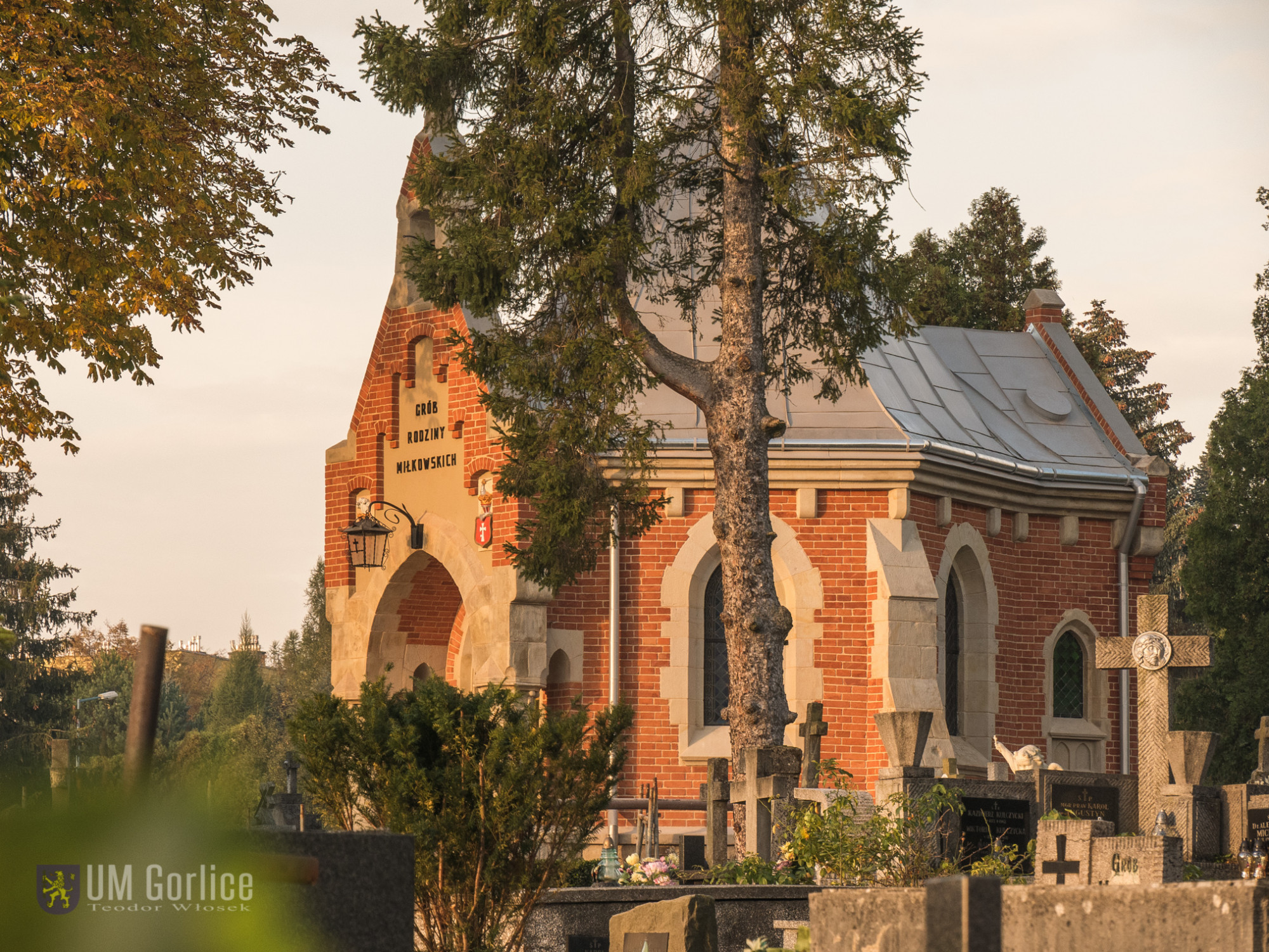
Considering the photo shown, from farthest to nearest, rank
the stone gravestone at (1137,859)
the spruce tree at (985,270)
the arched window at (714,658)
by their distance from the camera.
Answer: the spruce tree at (985,270) < the arched window at (714,658) < the stone gravestone at (1137,859)

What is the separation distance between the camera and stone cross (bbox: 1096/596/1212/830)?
12383 mm

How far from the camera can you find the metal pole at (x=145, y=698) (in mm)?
2480

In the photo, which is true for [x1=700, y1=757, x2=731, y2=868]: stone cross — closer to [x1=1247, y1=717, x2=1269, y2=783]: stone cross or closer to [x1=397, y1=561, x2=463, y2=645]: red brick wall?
[x1=1247, y1=717, x2=1269, y2=783]: stone cross

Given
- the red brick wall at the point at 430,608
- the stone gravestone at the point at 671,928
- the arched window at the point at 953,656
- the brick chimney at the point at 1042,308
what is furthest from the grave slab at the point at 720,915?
the brick chimney at the point at 1042,308

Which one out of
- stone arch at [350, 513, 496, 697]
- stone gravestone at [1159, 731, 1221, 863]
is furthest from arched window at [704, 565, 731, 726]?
stone gravestone at [1159, 731, 1221, 863]

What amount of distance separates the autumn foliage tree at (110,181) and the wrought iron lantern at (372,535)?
5.41 meters

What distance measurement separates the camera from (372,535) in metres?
18.4

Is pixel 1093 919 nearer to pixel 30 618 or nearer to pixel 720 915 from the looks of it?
pixel 720 915

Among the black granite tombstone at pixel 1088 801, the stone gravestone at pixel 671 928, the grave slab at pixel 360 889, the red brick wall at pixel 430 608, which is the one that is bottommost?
the stone gravestone at pixel 671 928

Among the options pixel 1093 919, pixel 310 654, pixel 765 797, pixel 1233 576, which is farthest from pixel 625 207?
pixel 310 654

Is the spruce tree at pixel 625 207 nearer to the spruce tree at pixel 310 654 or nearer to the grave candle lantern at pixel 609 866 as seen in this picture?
the grave candle lantern at pixel 609 866

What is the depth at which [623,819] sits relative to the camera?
1680cm

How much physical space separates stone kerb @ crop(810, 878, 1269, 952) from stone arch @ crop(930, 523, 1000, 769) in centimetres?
1352

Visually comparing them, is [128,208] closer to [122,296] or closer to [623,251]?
[122,296]
